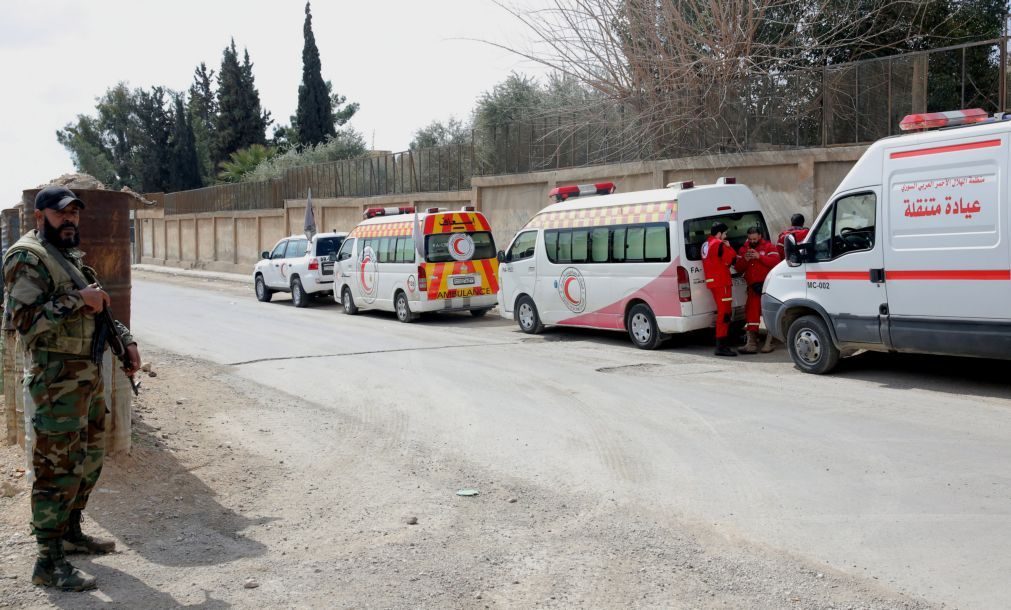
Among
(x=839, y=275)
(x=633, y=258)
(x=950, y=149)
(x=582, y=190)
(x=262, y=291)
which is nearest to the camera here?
(x=950, y=149)

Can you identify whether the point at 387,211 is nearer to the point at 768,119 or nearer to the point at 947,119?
the point at 768,119

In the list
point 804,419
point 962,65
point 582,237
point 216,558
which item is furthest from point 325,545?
point 962,65

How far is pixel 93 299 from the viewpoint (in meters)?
4.59

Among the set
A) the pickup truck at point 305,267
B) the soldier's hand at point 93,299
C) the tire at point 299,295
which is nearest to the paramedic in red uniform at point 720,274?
the soldier's hand at point 93,299

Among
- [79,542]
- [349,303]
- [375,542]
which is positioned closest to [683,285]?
[375,542]

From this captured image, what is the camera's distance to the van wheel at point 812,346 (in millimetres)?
10266

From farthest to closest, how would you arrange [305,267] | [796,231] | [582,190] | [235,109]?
[235,109]
[305,267]
[582,190]
[796,231]

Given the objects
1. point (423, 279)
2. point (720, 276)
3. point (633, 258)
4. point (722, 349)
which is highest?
point (633, 258)

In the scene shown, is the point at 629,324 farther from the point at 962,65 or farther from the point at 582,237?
the point at 962,65

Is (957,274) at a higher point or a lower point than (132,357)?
higher

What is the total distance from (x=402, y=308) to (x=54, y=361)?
13.9 metres

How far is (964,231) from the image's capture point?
8.74 metres

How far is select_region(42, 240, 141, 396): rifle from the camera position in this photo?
4.65 metres

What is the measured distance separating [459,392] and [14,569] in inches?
220
